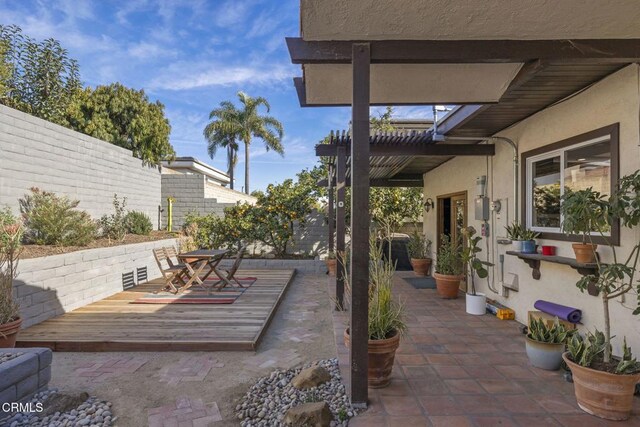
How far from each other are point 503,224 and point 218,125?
18.5 m

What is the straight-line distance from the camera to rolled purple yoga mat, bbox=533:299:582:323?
3402 millimetres

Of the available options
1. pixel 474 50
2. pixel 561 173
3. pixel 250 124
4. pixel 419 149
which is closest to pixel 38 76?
pixel 419 149

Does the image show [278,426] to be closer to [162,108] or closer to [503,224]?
[503,224]

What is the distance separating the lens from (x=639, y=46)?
7.99ft

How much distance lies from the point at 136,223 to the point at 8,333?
5.68m

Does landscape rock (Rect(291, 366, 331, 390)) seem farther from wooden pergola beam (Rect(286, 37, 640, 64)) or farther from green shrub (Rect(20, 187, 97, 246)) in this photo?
green shrub (Rect(20, 187, 97, 246))

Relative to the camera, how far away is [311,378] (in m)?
2.79

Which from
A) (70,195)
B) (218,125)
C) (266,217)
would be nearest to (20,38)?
(70,195)

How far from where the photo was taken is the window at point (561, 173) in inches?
124

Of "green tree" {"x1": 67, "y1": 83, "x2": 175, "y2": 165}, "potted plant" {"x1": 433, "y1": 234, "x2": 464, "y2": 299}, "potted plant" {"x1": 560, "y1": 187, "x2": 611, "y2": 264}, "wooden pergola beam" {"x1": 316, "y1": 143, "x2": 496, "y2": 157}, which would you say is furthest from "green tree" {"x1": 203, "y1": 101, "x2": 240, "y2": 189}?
"potted plant" {"x1": 560, "y1": 187, "x2": 611, "y2": 264}

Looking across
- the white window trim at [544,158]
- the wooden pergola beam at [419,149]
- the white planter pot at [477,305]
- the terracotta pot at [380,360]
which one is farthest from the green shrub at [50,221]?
the white window trim at [544,158]

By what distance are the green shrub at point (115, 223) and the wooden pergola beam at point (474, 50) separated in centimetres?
665

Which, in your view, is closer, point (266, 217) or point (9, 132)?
point (9, 132)

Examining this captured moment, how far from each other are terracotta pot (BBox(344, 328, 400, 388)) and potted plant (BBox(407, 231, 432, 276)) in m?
5.77
